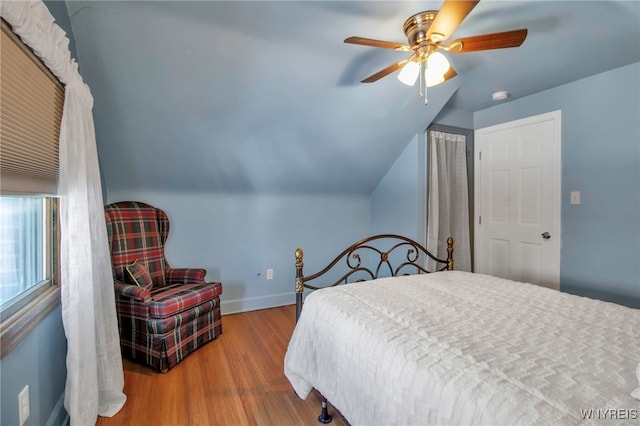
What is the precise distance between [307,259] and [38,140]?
8.72 feet

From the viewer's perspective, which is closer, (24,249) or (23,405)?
(23,405)

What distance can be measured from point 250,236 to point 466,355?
2566 millimetres

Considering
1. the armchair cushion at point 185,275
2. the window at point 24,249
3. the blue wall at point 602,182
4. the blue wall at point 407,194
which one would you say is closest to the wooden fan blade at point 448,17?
the blue wall at point 407,194

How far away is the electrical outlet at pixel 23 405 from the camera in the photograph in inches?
42.6

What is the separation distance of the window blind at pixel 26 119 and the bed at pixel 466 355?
4.40ft

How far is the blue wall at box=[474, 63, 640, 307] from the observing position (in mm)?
2258

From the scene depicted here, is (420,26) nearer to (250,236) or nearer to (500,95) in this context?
(500,95)

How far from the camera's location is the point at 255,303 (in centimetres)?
319

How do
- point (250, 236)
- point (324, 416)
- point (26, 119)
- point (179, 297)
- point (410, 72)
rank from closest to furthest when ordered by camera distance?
point (26, 119) → point (324, 416) → point (410, 72) → point (179, 297) → point (250, 236)

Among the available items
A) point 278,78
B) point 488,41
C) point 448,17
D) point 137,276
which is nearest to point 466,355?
point 448,17

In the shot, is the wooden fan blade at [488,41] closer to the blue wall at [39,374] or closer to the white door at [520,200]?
the white door at [520,200]

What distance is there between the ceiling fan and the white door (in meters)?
1.70

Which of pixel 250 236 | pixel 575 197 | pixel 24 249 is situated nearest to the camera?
pixel 24 249

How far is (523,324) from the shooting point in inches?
48.1
